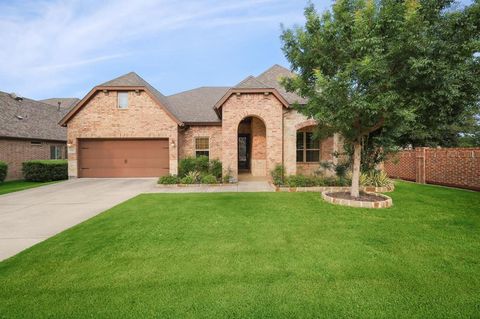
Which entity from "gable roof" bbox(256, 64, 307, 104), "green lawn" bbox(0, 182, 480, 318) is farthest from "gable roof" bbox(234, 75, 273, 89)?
"green lawn" bbox(0, 182, 480, 318)

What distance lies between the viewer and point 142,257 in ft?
13.6

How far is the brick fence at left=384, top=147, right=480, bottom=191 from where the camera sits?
10328 mm

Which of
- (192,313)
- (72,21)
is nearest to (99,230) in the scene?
(192,313)

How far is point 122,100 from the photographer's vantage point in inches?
597

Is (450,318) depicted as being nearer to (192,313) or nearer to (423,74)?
(192,313)

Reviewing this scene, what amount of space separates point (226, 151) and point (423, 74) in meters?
9.32

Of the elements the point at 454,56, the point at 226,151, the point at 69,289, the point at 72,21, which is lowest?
the point at 69,289

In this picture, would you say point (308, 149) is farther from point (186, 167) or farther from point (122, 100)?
point (122, 100)

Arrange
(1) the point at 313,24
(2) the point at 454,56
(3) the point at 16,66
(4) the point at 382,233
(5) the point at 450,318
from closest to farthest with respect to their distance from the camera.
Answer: (5) the point at 450,318, (4) the point at 382,233, (2) the point at 454,56, (1) the point at 313,24, (3) the point at 16,66

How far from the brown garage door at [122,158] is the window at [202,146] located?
2.10 meters

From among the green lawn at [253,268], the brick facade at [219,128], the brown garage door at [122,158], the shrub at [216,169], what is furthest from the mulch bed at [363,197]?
the brown garage door at [122,158]

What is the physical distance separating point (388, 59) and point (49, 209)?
11.8 m

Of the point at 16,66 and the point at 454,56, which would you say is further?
the point at 16,66

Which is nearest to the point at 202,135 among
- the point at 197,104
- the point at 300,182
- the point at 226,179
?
the point at 197,104
